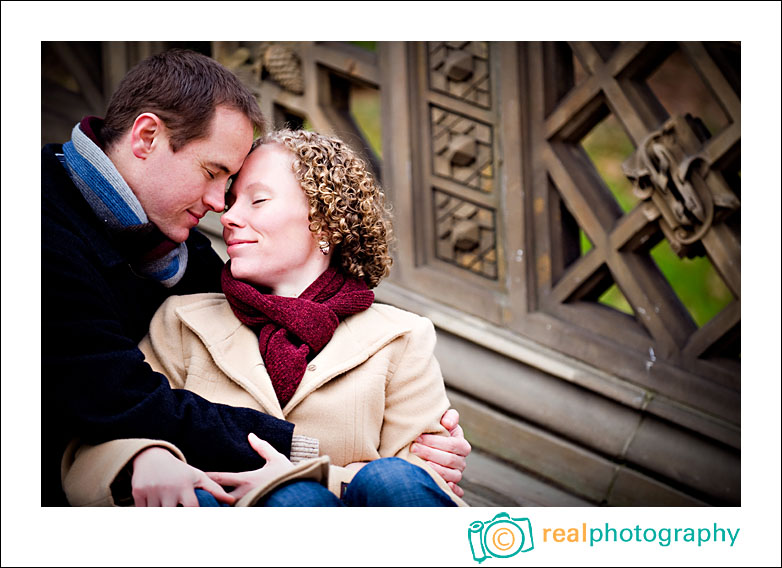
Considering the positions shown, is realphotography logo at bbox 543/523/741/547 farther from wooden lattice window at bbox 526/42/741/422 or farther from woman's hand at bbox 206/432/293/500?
wooden lattice window at bbox 526/42/741/422

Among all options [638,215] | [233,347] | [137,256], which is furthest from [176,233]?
[638,215]

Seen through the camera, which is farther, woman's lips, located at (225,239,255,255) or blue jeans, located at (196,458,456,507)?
woman's lips, located at (225,239,255,255)

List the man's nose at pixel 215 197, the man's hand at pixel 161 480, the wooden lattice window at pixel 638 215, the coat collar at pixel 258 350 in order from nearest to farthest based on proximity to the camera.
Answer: the man's hand at pixel 161 480
the coat collar at pixel 258 350
the man's nose at pixel 215 197
the wooden lattice window at pixel 638 215

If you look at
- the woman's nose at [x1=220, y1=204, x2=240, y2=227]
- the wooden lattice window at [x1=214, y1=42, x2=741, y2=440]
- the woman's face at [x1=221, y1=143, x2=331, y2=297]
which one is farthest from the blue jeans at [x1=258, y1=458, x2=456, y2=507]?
the wooden lattice window at [x1=214, y1=42, x2=741, y2=440]

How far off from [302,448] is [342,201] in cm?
60

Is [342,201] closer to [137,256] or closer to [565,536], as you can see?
[137,256]

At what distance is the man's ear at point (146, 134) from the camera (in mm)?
2156

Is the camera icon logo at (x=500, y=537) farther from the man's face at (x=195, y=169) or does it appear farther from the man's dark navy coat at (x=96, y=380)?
the man's face at (x=195, y=169)

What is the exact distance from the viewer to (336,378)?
6.99 feet

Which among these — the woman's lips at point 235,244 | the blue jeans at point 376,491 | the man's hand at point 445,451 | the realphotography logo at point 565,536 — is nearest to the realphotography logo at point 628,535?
the realphotography logo at point 565,536

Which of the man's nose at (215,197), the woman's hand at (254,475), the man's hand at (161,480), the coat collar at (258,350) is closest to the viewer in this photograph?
the man's hand at (161,480)

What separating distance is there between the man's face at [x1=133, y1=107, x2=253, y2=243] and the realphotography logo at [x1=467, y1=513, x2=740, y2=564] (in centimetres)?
99

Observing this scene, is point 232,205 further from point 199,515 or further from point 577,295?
point 577,295

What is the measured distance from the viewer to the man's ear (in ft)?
7.07
